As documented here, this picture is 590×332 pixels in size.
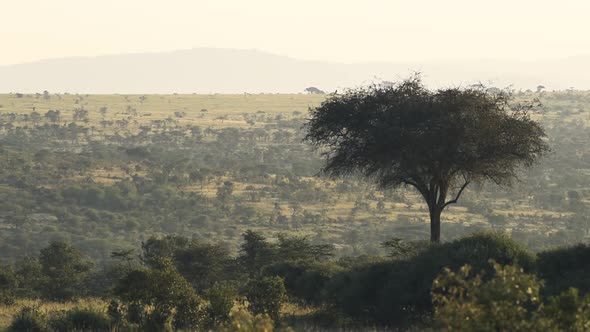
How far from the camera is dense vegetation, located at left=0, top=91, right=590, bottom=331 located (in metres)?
23.0

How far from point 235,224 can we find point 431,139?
66513mm

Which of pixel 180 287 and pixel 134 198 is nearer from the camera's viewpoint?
pixel 180 287

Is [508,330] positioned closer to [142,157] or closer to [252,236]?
[252,236]

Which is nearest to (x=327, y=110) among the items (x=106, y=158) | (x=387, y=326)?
(x=387, y=326)

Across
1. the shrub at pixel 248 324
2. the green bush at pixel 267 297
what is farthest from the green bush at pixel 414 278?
the shrub at pixel 248 324

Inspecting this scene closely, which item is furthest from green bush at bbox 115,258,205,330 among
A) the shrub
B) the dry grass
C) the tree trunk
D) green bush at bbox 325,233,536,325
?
the tree trunk

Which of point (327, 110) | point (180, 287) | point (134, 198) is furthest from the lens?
point (134, 198)

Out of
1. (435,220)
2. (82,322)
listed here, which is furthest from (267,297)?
(435,220)

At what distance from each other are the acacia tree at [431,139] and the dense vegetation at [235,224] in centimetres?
296

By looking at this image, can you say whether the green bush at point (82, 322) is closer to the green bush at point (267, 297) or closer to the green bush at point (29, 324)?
the green bush at point (29, 324)

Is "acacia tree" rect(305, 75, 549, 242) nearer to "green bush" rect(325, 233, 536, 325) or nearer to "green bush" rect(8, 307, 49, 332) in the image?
"green bush" rect(325, 233, 536, 325)

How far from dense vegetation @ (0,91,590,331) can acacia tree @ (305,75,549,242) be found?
2.96 meters

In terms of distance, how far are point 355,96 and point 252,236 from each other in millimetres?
→ 10774

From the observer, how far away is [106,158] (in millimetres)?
127375
